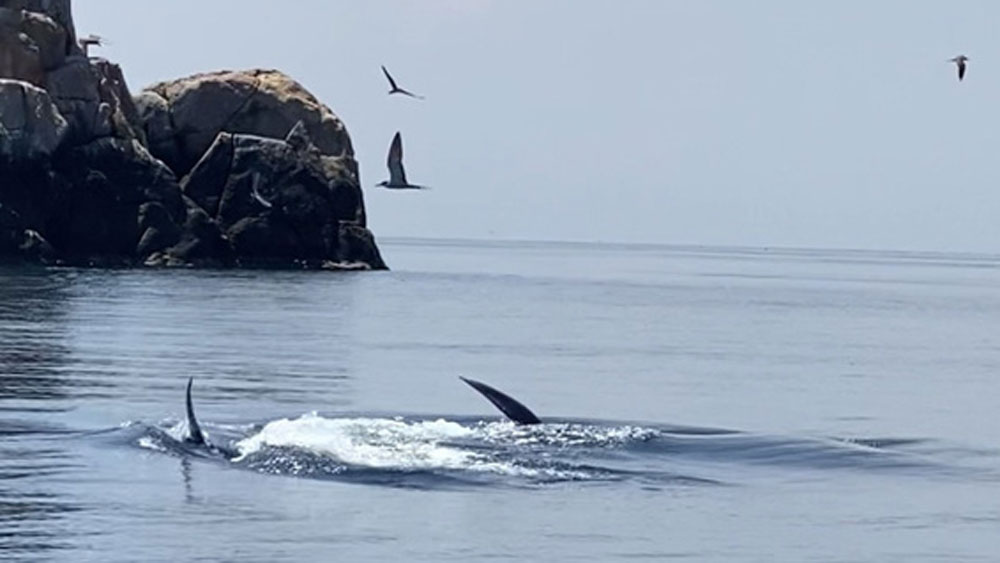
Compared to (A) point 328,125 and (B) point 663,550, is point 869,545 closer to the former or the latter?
(B) point 663,550

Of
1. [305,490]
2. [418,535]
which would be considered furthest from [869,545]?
[305,490]

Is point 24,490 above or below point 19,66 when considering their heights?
below

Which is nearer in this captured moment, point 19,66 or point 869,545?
point 869,545

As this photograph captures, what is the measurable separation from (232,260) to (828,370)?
213 ft

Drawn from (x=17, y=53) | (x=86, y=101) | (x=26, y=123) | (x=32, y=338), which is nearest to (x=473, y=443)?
(x=32, y=338)

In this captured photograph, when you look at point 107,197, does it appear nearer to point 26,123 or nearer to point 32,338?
point 26,123

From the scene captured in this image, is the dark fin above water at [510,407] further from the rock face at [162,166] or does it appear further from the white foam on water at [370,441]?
the rock face at [162,166]

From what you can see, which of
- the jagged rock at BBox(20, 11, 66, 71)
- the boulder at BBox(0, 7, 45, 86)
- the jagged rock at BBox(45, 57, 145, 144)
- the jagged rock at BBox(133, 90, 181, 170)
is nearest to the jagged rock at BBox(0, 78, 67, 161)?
the boulder at BBox(0, 7, 45, 86)

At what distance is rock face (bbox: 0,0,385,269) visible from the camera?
105 meters

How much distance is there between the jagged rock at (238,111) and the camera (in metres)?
118

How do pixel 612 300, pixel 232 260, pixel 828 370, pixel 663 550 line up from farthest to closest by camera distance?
pixel 232 260, pixel 612 300, pixel 828 370, pixel 663 550

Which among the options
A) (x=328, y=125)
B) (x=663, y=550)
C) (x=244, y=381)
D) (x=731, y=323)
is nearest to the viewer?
(x=663, y=550)

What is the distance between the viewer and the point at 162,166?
11188 centimetres

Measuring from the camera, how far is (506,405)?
104ft
